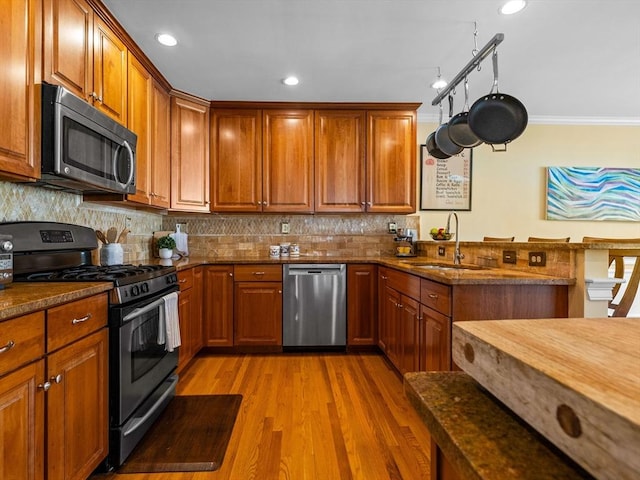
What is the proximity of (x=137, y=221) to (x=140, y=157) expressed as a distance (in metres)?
0.77

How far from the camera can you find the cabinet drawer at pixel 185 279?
2.58m

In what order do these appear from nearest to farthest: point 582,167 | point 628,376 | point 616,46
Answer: point 628,376
point 616,46
point 582,167

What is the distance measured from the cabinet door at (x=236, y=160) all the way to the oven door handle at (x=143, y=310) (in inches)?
65.3

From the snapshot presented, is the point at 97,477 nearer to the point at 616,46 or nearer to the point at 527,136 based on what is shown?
the point at 616,46

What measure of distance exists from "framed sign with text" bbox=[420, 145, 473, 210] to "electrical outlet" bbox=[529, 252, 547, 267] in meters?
2.07

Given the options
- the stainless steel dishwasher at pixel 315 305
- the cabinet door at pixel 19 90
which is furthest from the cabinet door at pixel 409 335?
the cabinet door at pixel 19 90

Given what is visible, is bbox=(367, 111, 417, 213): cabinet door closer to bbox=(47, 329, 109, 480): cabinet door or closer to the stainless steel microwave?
the stainless steel microwave

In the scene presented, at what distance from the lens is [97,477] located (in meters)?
1.56

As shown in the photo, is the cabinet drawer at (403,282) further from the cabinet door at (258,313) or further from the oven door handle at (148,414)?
the oven door handle at (148,414)

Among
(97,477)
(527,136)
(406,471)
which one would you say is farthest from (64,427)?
(527,136)

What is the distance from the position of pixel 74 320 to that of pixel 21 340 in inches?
9.9

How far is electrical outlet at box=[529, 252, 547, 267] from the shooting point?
1980mm

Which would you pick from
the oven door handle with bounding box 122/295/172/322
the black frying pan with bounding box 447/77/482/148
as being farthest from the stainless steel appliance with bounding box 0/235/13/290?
the black frying pan with bounding box 447/77/482/148

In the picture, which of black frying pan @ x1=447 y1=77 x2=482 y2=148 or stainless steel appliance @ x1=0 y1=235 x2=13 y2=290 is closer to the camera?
stainless steel appliance @ x1=0 y1=235 x2=13 y2=290
